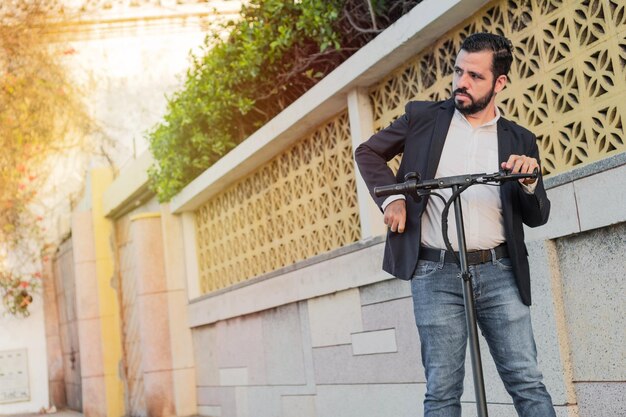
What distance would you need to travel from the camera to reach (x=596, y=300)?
4.87 meters

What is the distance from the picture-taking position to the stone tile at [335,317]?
7293mm

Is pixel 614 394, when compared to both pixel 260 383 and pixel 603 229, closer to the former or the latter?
pixel 603 229

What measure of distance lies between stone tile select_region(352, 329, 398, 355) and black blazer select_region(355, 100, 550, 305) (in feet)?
9.23

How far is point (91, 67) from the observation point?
15930mm

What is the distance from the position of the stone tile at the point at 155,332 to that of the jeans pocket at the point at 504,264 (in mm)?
7867

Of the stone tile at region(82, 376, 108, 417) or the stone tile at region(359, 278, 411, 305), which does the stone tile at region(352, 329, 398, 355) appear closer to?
the stone tile at region(359, 278, 411, 305)

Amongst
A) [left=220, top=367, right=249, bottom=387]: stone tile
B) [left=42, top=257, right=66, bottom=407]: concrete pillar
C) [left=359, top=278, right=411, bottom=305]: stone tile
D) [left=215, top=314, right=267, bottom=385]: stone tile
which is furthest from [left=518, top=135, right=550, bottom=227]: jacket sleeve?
[left=42, top=257, right=66, bottom=407]: concrete pillar

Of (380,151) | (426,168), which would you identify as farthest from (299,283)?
(426,168)

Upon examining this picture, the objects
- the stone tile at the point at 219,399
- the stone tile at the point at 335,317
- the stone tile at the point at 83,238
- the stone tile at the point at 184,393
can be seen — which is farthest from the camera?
the stone tile at the point at 83,238

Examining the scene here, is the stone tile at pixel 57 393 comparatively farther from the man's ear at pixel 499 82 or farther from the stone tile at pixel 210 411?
the man's ear at pixel 499 82

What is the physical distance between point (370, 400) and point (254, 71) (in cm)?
305

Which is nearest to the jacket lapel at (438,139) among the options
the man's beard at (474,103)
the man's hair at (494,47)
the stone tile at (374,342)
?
the man's beard at (474,103)

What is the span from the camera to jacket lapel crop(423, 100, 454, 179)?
12.9 feet

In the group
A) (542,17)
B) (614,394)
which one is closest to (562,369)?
→ (614,394)
